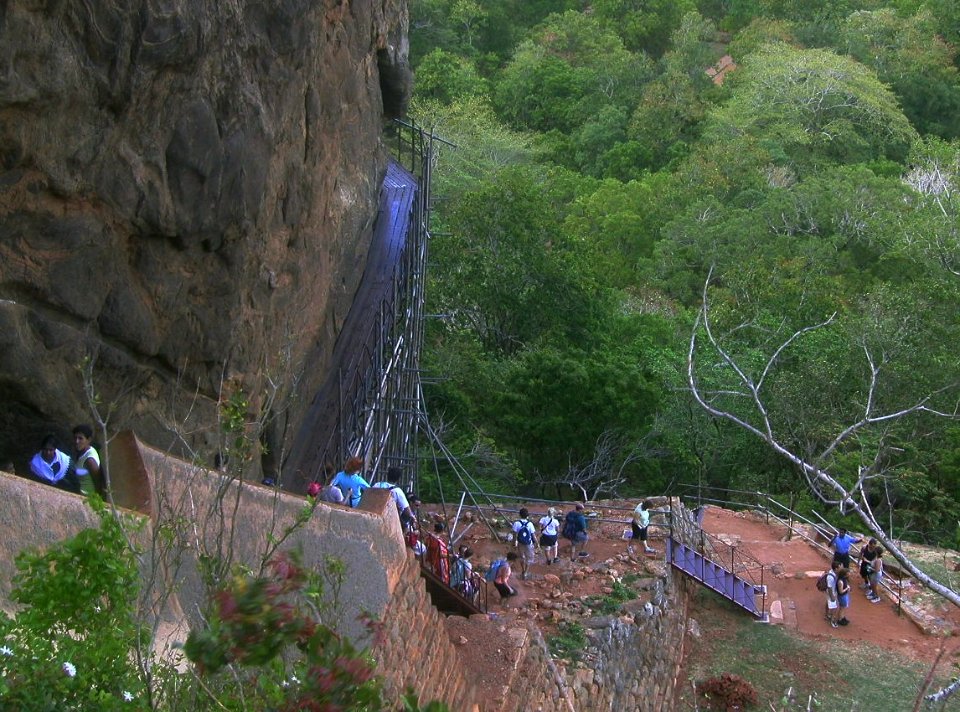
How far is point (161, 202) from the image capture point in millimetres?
11016

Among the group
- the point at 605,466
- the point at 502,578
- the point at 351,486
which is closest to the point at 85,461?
the point at 351,486

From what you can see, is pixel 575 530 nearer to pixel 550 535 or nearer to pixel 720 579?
pixel 550 535

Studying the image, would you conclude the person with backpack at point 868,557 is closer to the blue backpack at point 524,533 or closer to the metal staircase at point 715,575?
the metal staircase at point 715,575

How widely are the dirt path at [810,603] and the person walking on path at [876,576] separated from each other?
3.7 inches

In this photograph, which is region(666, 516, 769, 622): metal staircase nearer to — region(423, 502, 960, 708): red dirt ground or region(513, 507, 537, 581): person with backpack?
region(423, 502, 960, 708): red dirt ground

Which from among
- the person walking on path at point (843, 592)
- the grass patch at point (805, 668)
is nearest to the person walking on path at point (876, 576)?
the person walking on path at point (843, 592)

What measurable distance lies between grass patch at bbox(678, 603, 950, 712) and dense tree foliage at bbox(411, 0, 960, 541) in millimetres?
2254

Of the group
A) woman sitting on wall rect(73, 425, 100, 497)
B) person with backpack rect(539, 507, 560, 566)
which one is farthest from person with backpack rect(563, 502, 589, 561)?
woman sitting on wall rect(73, 425, 100, 497)

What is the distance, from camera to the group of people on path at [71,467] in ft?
28.6

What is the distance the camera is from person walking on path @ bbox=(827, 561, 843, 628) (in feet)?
54.1

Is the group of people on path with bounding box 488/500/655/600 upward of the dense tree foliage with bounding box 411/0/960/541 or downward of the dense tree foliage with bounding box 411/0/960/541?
upward

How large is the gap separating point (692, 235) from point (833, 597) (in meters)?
20.0

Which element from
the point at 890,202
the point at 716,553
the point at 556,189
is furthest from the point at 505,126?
the point at 716,553

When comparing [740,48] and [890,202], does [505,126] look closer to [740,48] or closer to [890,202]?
[740,48]
